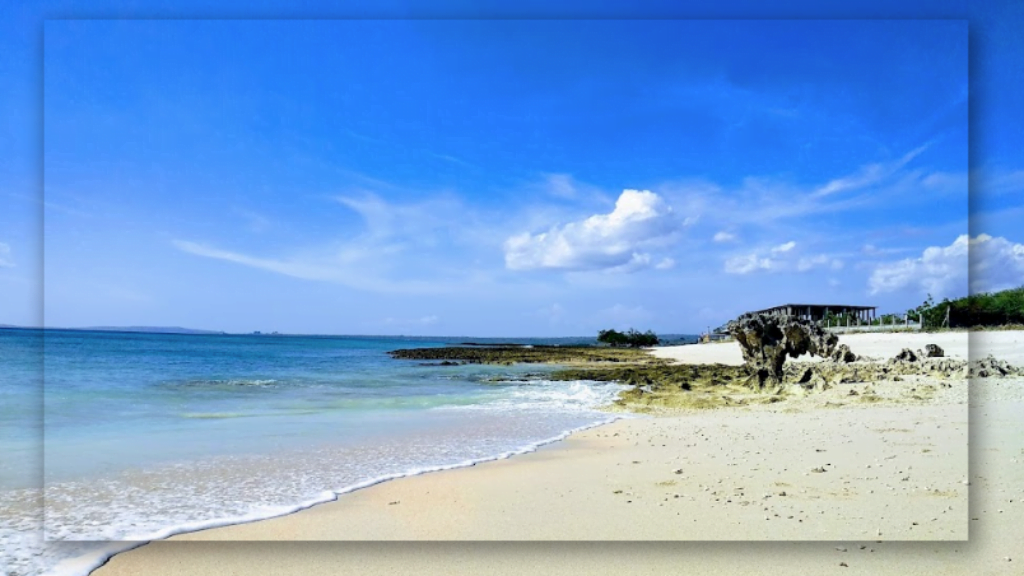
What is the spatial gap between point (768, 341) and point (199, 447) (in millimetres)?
10791

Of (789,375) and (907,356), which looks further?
(907,356)

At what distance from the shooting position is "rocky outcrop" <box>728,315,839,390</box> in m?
12.4

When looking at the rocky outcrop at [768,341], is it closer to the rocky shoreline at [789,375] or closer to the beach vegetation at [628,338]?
the rocky shoreline at [789,375]

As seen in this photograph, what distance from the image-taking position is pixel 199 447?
6605 millimetres

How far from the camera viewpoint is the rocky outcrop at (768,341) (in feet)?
40.7

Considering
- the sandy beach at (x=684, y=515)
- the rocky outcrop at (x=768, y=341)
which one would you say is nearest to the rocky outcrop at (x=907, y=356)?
the rocky outcrop at (x=768, y=341)

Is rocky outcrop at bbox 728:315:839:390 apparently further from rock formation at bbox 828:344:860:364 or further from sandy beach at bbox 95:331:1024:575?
sandy beach at bbox 95:331:1024:575

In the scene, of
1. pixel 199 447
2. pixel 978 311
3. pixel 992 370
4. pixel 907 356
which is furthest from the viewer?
pixel 907 356

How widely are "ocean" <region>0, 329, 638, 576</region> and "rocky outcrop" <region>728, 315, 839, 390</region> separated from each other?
324 centimetres

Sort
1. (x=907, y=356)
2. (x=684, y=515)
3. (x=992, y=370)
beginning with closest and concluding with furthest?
1. (x=684, y=515)
2. (x=992, y=370)
3. (x=907, y=356)

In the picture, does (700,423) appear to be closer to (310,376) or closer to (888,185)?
(888,185)

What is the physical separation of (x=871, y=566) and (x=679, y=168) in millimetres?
3236

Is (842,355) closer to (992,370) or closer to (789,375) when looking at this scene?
(789,375)

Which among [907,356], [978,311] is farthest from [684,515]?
[907,356]
